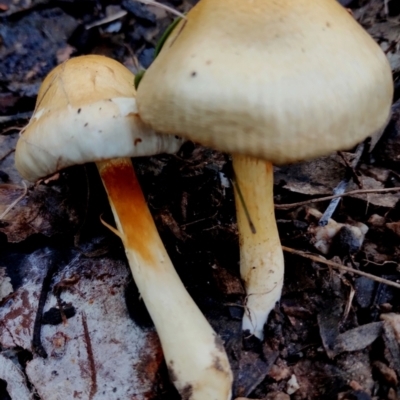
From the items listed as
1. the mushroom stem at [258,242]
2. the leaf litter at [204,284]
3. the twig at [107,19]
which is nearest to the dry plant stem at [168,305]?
the leaf litter at [204,284]

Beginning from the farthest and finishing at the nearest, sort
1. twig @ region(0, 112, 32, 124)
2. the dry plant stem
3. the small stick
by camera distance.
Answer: twig @ region(0, 112, 32, 124) → the small stick → the dry plant stem

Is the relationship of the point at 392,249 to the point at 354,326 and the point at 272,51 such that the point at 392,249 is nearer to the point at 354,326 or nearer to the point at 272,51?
the point at 354,326

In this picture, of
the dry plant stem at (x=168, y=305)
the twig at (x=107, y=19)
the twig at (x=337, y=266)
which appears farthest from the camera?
the twig at (x=107, y=19)

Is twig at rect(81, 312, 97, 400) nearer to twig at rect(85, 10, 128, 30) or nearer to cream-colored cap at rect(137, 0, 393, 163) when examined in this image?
cream-colored cap at rect(137, 0, 393, 163)

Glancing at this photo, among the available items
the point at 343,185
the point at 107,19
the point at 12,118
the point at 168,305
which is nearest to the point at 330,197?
the point at 343,185

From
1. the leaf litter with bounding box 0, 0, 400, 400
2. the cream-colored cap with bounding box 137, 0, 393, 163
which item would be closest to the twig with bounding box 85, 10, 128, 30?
the leaf litter with bounding box 0, 0, 400, 400

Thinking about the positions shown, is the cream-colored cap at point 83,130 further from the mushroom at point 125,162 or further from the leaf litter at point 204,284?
the leaf litter at point 204,284

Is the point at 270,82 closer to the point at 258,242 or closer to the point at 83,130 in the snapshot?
the point at 83,130
